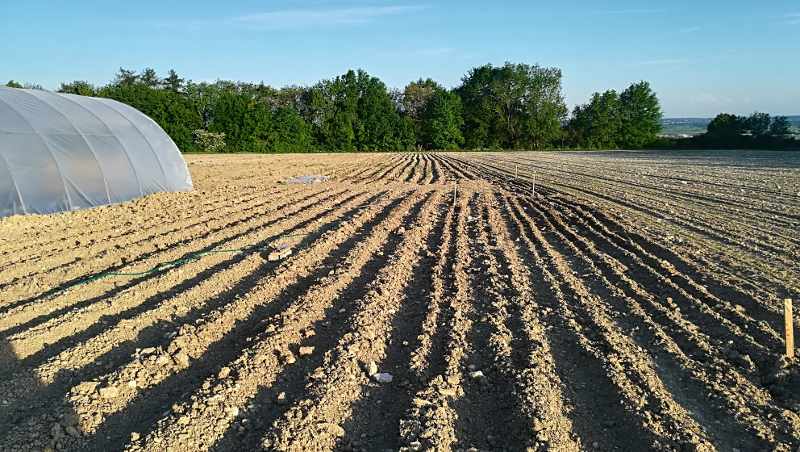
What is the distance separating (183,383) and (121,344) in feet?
3.77

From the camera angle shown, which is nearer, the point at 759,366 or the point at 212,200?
the point at 759,366

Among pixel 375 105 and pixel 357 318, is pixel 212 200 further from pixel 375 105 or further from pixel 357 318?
pixel 375 105

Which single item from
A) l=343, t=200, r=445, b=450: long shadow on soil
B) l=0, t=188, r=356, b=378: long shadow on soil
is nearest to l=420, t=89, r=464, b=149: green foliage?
l=0, t=188, r=356, b=378: long shadow on soil

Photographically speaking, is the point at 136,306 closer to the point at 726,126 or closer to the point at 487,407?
the point at 487,407

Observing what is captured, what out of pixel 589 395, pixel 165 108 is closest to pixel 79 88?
pixel 165 108

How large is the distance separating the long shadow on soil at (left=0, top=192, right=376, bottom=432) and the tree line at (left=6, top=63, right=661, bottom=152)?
4199 centimetres

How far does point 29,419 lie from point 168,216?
7.84m

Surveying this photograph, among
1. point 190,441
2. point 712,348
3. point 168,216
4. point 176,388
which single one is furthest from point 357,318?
point 168,216

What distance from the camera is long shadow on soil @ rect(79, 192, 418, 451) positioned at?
3564 mm

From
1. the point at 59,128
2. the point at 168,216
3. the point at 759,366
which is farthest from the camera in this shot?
the point at 59,128

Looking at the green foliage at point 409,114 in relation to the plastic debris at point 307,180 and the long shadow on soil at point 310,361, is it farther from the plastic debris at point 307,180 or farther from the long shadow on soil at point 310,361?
the long shadow on soil at point 310,361

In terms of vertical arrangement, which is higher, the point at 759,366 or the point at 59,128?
the point at 59,128

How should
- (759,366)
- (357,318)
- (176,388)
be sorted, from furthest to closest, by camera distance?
(357,318), (759,366), (176,388)

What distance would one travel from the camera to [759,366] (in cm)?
450
